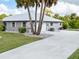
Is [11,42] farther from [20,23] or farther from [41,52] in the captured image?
[20,23]

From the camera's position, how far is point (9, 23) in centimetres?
4853

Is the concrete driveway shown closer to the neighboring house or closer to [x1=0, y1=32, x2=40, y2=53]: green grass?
[x1=0, y1=32, x2=40, y2=53]: green grass

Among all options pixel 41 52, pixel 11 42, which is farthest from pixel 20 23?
pixel 41 52

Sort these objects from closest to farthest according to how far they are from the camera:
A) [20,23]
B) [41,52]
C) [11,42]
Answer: [41,52] → [11,42] → [20,23]

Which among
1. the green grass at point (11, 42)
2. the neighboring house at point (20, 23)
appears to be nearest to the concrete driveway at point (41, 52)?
the green grass at point (11, 42)

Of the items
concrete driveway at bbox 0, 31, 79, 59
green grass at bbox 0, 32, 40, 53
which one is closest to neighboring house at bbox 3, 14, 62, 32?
green grass at bbox 0, 32, 40, 53

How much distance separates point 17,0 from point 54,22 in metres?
18.2

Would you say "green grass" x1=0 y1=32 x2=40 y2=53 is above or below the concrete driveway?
below

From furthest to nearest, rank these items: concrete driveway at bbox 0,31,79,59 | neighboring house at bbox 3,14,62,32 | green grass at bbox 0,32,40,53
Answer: neighboring house at bbox 3,14,62,32
green grass at bbox 0,32,40,53
concrete driveway at bbox 0,31,79,59

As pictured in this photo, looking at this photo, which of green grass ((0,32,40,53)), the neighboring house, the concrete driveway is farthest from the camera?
the neighboring house

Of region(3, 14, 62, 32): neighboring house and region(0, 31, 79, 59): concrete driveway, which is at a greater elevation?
region(0, 31, 79, 59): concrete driveway

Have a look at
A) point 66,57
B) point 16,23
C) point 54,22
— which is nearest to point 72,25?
point 54,22

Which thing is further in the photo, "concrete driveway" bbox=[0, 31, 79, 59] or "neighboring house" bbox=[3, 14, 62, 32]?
"neighboring house" bbox=[3, 14, 62, 32]

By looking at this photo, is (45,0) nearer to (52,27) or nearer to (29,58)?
(52,27)
